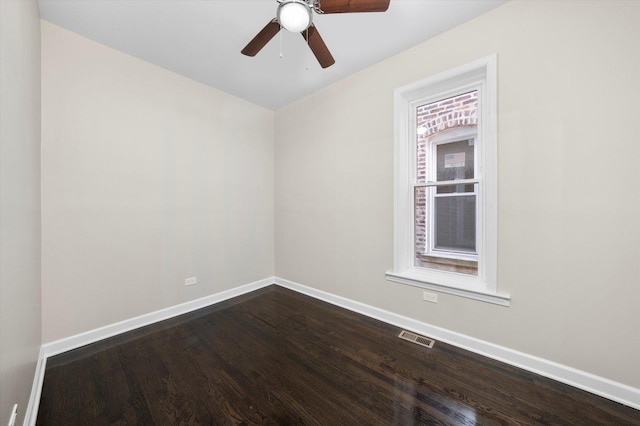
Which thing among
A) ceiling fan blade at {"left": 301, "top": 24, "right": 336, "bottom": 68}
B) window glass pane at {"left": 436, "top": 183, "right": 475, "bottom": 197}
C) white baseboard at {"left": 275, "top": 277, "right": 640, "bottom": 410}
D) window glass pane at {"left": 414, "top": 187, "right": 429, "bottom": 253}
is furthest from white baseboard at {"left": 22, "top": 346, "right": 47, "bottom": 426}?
window glass pane at {"left": 436, "top": 183, "right": 475, "bottom": 197}

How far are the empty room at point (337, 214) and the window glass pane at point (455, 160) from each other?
0.03 m

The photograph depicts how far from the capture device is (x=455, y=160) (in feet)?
7.70

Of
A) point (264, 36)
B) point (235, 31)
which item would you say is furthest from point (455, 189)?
point (235, 31)

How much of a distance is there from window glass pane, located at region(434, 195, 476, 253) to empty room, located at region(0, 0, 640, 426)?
0.02m

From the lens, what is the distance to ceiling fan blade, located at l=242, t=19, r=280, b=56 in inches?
63.1

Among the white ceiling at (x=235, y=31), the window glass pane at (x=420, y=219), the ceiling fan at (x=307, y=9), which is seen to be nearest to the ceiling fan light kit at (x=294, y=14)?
the ceiling fan at (x=307, y=9)

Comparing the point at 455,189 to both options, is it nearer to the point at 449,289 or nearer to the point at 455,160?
the point at 455,160

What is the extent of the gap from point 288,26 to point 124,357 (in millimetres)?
2815

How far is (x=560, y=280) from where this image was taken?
1.73m

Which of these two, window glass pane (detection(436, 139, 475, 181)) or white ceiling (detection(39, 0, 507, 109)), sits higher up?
white ceiling (detection(39, 0, 507, 109))

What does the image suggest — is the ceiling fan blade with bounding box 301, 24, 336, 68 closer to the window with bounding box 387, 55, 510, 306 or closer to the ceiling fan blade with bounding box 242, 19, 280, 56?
the ceiling fan blade with bounding box 242, 19, 280, 56

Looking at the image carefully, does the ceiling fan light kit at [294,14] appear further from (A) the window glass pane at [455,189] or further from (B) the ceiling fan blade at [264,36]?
(A) the window glass pane at [455,189]

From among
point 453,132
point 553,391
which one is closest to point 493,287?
point 553,391

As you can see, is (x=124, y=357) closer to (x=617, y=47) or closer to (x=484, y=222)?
(x=484, y=222)
